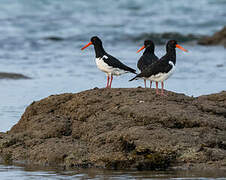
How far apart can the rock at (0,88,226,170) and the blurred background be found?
1.86 metres

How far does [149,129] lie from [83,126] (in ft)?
3.67

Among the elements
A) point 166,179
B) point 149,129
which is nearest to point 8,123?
point 149,129

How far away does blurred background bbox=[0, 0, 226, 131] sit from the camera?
13.9m

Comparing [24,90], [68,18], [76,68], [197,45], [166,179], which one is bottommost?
[166,179]

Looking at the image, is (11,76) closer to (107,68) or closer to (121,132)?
(107,68)

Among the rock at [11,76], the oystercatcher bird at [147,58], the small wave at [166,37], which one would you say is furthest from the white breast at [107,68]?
the small wave at [166,37]

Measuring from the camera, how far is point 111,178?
21.6 feet

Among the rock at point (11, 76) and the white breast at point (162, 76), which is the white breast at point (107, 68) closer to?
the white breast at point (162, 76)

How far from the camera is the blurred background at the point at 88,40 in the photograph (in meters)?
13.9

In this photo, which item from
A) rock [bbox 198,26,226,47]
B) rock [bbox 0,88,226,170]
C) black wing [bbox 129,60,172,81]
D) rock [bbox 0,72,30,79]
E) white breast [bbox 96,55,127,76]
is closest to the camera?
rock [bbox 0,88,226,170]

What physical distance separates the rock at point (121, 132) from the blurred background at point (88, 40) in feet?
6.11

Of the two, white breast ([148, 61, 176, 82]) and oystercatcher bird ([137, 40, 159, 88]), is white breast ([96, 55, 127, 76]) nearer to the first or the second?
oystercatcher bird ([137, 40, 159, 88])

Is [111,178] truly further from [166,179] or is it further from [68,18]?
[68,18]

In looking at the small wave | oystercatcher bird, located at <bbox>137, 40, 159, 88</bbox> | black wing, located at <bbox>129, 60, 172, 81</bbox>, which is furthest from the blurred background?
black wing, located at <bbox>129, 60, 172, 81</bbox>
